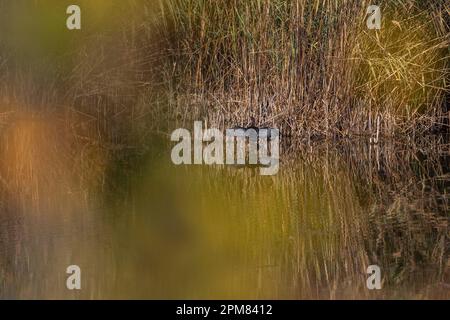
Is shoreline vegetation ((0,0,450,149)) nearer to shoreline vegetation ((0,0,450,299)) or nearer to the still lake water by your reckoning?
shoreline vegetation ((0,0,450,299))

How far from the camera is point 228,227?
4.95 m

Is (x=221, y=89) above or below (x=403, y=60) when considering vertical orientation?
below

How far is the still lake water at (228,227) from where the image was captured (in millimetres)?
3891

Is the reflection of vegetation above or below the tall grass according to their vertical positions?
below

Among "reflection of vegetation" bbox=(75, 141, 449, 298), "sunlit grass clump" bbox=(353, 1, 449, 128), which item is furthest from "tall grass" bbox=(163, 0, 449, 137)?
"reflection of vegetation" bbox=(75, 141, 449, 298)

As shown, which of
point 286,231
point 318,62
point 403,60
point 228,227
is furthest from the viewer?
point 318,62

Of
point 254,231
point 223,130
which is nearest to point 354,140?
point 223,130

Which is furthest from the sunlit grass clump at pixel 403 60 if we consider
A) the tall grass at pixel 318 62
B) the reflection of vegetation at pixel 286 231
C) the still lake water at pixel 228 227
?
the reflection of vegetation at pixel 286 231

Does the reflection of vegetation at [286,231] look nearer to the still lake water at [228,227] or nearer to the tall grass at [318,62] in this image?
the still lake water at [228,227]

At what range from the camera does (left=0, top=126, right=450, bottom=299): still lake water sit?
12.8 ft

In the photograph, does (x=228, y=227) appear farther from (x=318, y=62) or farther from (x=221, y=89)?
(x=318, y=62)

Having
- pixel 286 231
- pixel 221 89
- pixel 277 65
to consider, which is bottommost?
pixel 286 231

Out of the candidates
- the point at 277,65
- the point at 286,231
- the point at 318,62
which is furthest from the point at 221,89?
the point at 286,231

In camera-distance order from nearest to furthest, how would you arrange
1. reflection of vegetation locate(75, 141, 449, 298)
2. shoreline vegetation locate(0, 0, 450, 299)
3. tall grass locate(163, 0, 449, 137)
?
reflection of vegetation locate(75, 141, 449, 298), shoreline vegetation locate(0, 0, 450, 299), tall grass locate(163, 0, 449, 137)
